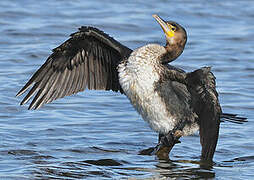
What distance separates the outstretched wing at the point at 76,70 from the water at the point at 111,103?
1.88 feet

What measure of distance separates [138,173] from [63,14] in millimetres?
10183

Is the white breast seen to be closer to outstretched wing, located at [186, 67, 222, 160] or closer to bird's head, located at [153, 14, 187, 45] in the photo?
bird's head, located at [153, 14, 187, 45]

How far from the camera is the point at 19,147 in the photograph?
828cm

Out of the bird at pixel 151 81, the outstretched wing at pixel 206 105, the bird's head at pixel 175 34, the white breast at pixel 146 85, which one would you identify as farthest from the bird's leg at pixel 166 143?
the bird's head at pixel 175 34

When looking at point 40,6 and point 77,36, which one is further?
point 40,6

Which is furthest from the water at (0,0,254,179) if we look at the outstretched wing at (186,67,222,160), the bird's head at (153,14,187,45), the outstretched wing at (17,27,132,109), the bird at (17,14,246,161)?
the bird's head at (153,14,187,45)

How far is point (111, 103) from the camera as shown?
10750 millimetres

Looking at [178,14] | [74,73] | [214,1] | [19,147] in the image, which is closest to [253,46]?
[178,14]

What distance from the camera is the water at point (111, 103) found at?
781cm

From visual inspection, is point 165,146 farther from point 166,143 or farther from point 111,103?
point 111,103

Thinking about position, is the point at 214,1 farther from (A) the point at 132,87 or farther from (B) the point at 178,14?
(A) the point at 132,87

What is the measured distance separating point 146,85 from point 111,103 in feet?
9.03

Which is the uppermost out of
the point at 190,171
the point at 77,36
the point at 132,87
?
the point at 77,36

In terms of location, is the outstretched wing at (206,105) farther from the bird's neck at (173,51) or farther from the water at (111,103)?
the bird's neck at (173,51)
